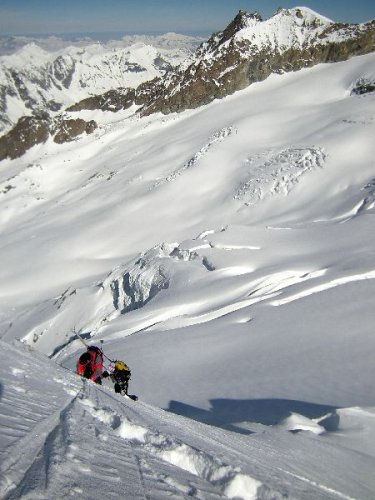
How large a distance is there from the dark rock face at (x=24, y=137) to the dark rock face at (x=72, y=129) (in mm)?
7534

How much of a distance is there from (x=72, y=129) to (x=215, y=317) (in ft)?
317

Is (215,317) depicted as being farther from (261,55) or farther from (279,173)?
(261,55)

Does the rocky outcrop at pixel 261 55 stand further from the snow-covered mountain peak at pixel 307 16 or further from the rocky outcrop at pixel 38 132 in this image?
the rocky outcrop at pixel 38 132

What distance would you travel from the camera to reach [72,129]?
335 feet

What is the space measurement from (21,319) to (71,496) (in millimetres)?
28726

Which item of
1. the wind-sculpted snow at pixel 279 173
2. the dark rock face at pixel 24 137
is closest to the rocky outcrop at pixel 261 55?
the wind-sculpted snow at pixel 279 173

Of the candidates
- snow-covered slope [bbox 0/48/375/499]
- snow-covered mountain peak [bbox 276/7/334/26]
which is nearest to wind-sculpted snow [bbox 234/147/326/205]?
snow-covered slope [bbox 0/48/375/499]

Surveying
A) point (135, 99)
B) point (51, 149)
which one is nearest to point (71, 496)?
point (51, 149)

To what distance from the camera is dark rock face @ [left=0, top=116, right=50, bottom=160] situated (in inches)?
4442

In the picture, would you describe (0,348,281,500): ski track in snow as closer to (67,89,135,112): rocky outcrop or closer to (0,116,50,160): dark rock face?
(0,116,50,160): dark rock face

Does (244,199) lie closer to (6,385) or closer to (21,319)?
(21,319)

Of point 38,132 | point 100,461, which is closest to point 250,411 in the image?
point 100,461

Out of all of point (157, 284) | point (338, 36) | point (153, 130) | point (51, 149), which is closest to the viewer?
point (157, 284)

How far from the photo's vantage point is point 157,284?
22469 millimetres
